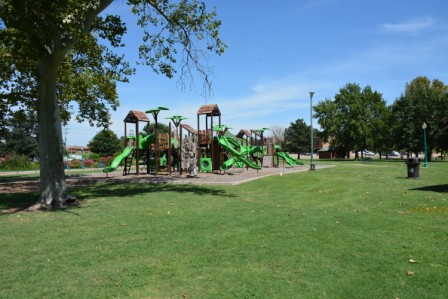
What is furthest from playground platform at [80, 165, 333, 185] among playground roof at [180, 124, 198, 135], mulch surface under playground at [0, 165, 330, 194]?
playground roof at [180, 124, 198, 135]

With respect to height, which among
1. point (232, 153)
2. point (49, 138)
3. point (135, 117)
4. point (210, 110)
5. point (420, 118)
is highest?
point (420, 118)

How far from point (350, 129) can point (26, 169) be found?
1791 inches

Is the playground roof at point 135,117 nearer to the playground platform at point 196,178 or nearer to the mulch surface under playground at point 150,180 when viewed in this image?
the playground platform at point 196,178

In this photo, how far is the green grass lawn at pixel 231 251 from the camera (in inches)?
172

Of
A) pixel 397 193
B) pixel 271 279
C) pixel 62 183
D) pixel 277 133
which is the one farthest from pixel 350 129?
A: pixel 271 279

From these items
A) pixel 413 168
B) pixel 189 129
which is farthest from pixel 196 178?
pixel 413 168

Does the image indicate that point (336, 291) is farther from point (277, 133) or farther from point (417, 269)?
point (277, 133)

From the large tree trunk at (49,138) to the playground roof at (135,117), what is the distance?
14.7m

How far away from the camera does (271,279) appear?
462 cm

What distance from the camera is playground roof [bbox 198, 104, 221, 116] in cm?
2566

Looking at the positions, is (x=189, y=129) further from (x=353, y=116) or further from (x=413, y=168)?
(x=353, y=116)

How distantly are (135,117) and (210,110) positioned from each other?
5307 mm

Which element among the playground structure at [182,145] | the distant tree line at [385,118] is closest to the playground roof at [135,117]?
the playground structure at [182,145]

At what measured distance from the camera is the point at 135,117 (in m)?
26.2
